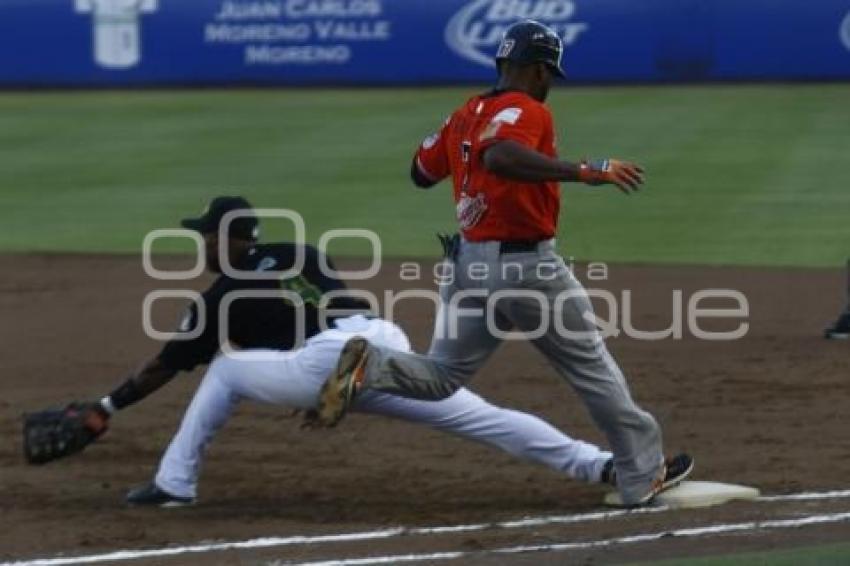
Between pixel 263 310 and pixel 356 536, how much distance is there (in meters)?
0.95

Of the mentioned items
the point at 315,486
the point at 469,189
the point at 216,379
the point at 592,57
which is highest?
the point at 592,57

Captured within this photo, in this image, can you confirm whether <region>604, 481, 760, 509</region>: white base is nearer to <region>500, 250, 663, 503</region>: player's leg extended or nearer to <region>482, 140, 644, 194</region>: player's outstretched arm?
<region>500, 250, 663, 503</region>: player's leg extended

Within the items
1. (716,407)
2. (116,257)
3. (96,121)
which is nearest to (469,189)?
(716,407)

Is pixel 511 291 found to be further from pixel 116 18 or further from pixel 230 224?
pixel 116 18

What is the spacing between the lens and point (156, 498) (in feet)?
24.4

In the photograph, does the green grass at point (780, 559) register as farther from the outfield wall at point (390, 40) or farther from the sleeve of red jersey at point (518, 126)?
the outfield wall at point (390, 40)

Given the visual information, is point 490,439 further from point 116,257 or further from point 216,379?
point 116,257

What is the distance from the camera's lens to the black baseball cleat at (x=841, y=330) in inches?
427

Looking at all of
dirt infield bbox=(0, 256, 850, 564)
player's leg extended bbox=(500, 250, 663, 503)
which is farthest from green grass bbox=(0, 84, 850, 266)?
player's leg extended bbox=(500, 250, 663, 503)

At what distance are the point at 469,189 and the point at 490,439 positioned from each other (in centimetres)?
99

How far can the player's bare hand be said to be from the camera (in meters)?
6.67

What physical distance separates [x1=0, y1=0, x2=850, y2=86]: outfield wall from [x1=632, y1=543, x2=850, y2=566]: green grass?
19783 millimetres

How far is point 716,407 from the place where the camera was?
9258 mm

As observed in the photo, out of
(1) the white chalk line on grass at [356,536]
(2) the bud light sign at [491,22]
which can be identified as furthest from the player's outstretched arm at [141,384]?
(2) the bud light sign at [491,22]
